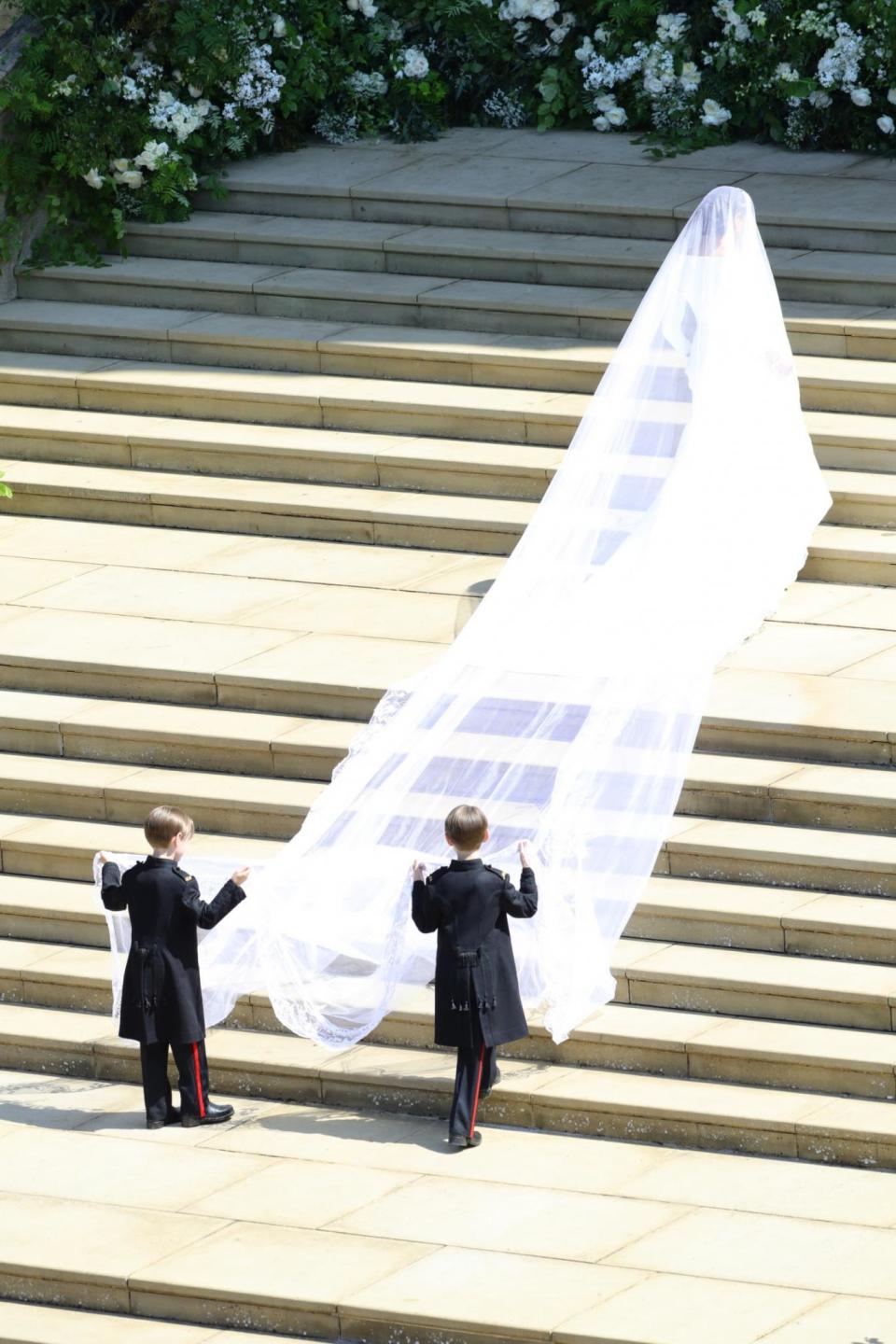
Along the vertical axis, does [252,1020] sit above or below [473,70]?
below

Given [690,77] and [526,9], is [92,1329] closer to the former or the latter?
[690,77]

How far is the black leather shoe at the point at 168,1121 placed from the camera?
27.0 ft

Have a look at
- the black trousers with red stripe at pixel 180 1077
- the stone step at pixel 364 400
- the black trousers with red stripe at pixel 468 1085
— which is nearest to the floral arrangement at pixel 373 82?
the stone step at pixel 364 400

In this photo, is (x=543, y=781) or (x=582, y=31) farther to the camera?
(x=582, y=31)

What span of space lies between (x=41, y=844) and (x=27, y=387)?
4058mm

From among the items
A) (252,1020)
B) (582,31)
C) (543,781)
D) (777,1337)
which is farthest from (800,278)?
(777,1337)

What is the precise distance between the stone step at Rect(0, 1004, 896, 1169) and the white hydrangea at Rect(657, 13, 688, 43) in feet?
24.8

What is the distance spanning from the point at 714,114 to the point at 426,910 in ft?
24.4

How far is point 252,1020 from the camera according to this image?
8.80m

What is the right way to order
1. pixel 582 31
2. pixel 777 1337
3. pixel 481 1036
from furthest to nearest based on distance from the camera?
pixel 582 31 → pixel 481 1036 → pixel 777 1337

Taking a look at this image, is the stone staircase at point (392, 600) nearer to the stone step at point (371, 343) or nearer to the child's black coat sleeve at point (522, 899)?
the stone step at point (371, 343)

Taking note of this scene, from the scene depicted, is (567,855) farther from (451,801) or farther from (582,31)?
(582,31)

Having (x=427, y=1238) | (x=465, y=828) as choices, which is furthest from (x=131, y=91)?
(x=427, y=1238)

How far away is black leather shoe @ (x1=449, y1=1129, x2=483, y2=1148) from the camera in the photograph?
794 centimetres
